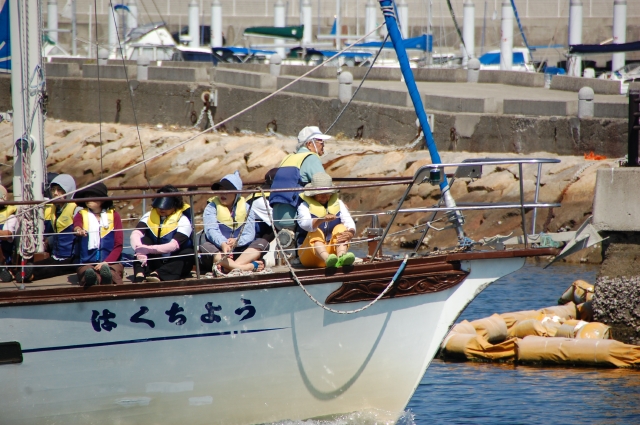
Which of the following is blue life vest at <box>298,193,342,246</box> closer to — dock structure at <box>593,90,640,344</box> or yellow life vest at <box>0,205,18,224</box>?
yellow life vest at <box>0,205,18,224</box>

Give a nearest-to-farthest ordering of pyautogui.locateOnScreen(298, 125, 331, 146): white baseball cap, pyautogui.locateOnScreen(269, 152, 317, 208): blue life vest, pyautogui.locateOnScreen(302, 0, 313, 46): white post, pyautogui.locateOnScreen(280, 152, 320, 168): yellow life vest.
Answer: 1. pyautogui.locateOnScreen(269, 152, 317, 208): blue life vest
2. pyautogui.locateOnScreen(280, 152, 320, 168): yellow life vest
3. pyautogui.locateOnScreen(298, 125, 331, 146): white baseball cap
4. pyautogui.locateOnScreen(302, 0, 313, 46): white post

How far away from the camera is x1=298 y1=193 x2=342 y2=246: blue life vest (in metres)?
7.42

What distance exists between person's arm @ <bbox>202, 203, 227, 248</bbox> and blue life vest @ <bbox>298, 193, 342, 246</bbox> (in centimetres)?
65

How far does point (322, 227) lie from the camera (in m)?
7.52

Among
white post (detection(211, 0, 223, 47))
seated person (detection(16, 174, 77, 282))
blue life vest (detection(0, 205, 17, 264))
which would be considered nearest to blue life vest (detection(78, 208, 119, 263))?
seated person (detection(16, 174, 77, 282))

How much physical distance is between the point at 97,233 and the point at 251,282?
1.33 metres

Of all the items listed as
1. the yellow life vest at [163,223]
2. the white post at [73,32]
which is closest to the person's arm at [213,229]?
the yellow life vest at [163,223]

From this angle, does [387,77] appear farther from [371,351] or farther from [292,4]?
[371,351]

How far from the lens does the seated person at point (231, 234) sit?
24.4 ft

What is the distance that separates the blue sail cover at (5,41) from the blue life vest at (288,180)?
9.76 ft

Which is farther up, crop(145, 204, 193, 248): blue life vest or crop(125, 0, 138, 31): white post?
crop(125, 0, 138, 31): white post

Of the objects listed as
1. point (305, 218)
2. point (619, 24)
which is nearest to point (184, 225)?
point (305, 218)

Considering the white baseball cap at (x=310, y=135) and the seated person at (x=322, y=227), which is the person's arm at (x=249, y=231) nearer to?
the seated person at (x=322, y=227)

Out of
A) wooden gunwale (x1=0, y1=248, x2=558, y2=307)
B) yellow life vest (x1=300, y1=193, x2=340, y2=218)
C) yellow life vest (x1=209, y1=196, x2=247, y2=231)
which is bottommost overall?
wooden gunwale (x1=0, y1=248, x2=558, y2=307)
